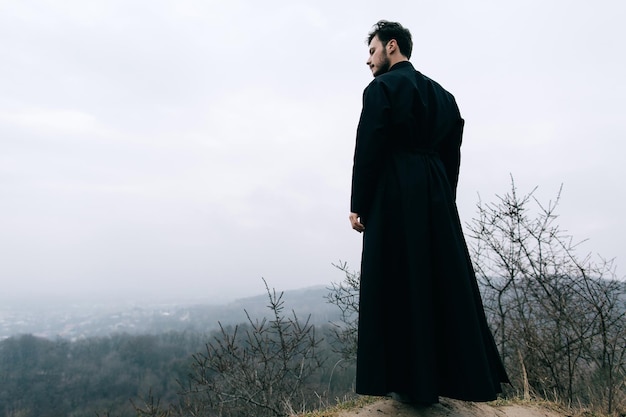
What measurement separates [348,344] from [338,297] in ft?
4.77

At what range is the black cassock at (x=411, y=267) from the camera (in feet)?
6.96

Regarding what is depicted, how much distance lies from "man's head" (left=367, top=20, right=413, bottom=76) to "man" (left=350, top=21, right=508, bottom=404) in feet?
0.58

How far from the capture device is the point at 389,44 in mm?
2639

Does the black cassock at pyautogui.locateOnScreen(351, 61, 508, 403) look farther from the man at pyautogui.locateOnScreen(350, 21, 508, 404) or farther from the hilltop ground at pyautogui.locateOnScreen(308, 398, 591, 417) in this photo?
the hilltop ground at pyautogui.locateOnScreen(308, 398, 591, 417)

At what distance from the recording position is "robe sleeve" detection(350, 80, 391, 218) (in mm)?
2260

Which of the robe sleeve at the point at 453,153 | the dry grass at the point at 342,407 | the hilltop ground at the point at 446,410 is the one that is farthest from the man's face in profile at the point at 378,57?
the dry grass at the point at 342,407

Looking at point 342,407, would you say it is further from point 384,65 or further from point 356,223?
point 384,65

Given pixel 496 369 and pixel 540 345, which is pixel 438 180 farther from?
pixel 540 345

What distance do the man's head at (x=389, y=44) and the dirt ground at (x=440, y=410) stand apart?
7.01 feet

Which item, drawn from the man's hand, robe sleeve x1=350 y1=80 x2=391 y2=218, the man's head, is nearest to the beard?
the man's head

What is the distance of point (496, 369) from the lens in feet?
7.75

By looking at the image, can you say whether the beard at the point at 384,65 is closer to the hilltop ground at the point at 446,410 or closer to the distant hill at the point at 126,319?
the hilltop ground at the point at 446,410

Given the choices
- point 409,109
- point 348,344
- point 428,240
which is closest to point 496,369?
point 428,240

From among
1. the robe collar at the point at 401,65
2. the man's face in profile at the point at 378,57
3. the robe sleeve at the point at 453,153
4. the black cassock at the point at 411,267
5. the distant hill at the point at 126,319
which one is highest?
the man's face in profile at the point at 378,57
